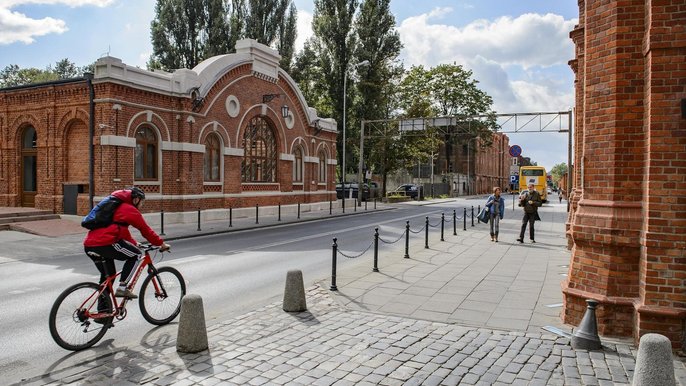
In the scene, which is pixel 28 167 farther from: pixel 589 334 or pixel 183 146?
pixel 589 334

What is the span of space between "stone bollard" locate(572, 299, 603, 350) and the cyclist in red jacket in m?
5.28

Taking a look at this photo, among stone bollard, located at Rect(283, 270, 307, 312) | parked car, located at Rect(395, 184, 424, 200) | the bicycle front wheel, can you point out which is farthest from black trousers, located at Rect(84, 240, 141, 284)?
parked car, located at Rect(395, 184, 424, 200)

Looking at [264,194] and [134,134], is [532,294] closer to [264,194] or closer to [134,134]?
[134,134]

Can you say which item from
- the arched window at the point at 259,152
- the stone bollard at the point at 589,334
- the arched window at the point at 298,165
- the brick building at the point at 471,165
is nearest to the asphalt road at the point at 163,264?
the stone bollard at the point at 589,334

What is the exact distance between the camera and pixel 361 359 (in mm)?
5117

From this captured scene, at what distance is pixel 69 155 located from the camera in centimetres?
1977

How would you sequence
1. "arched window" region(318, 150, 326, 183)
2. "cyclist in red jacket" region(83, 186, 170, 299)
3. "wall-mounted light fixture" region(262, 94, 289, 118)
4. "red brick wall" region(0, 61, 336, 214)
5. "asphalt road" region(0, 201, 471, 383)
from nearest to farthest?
"asphalt road" region(0, 201, 471, 383) < "cyclist in red jacket" region(83, 186, 170, 299) < "red brick wall" region(0, 61, 336, 214) < "wall-mounted light fixture" region(262, 94, 289, 118) < "arched window" region(318, 150, 326, 183)

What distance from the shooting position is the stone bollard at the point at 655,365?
153 inches

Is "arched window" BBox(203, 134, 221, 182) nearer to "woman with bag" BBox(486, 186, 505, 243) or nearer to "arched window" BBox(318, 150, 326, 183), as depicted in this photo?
"arched window" BBox(318, 150, 326, 183)

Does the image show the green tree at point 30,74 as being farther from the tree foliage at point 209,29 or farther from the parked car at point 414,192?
the parked car at point 414,192

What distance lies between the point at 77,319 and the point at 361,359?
3.32m

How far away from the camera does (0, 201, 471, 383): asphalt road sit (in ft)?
18.4

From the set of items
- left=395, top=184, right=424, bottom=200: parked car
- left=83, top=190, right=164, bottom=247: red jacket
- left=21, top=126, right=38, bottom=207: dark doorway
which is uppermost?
left=21, top=126, right=38, bottom=207: dark doorway

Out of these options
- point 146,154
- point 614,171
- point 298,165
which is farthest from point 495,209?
point 298,165
